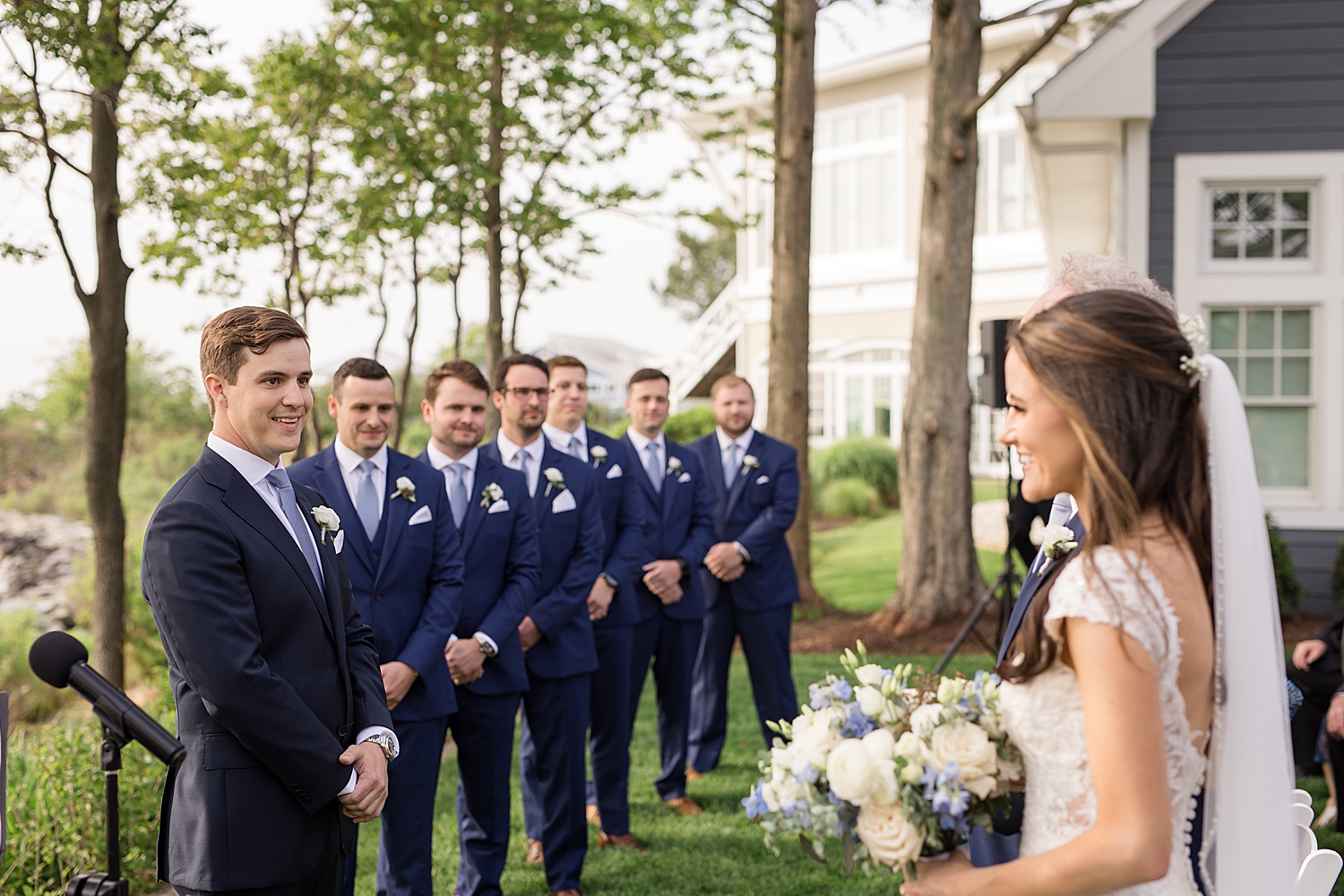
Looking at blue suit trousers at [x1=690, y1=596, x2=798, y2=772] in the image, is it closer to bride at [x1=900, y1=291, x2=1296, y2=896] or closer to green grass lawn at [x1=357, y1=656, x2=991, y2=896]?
green grass lawn at [x1=357, y1=656, x2=991, y2=896]

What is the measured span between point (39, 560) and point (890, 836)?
20.0m

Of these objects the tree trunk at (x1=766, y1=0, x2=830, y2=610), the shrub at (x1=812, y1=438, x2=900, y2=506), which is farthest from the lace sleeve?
the shrub at (x1=812, y1=438, x2=900, y2=506)

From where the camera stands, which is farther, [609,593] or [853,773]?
[609,593]

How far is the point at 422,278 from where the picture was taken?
37.2 feet

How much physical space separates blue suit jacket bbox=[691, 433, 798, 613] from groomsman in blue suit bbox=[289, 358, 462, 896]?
258cm

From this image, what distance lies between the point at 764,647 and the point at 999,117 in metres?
18.6

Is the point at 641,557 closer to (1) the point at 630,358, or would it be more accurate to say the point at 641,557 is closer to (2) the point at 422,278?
(2) the point at 422,278

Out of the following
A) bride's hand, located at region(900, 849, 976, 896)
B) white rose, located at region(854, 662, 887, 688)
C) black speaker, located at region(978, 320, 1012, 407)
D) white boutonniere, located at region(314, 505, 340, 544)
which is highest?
black speaker, located at region(978, 320, 1012, 407)

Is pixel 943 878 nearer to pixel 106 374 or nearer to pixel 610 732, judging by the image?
pixel 610 732

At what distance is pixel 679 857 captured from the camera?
16.7 feet

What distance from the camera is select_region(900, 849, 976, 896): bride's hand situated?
6.19 ft

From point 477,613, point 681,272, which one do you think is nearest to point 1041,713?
point 477,613

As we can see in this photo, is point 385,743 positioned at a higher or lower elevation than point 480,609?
lower

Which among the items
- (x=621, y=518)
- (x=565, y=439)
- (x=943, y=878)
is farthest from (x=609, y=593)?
(x=943, y=878)
